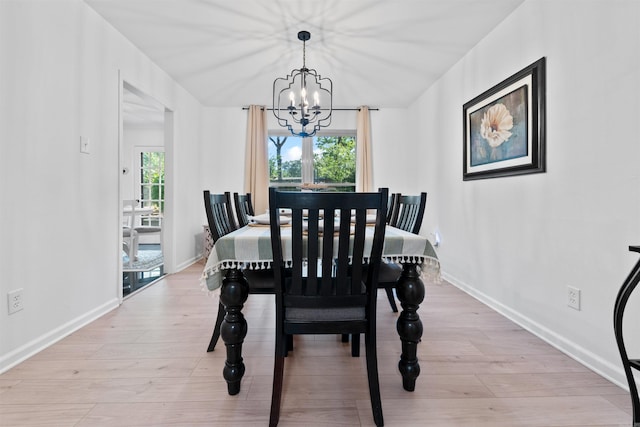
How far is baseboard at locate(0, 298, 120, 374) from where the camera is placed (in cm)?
159

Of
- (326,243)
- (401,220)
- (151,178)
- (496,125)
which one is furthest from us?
(151,178)

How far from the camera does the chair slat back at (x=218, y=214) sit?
1.67m

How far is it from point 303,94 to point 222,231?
1.50 metres

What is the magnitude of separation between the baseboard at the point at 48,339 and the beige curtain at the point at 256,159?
2452mm

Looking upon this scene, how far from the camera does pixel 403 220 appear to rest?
7.19 ft

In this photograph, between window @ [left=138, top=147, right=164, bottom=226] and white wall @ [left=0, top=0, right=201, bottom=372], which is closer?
white wall @ [left=0, top=0, right=201, bottom=372]

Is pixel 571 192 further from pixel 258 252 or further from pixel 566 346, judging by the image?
pixel 258 252

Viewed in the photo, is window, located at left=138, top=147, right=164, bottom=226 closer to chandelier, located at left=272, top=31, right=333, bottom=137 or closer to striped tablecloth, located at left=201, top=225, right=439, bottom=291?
chandelier, located at left=272, top=31, right=333, bottom=137

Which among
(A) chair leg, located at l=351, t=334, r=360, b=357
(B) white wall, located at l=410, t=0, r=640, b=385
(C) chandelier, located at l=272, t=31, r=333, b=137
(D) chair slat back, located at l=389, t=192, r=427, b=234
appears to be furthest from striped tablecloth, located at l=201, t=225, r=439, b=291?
(C) chandelier, located at l=272, t=31, r=333, b=137

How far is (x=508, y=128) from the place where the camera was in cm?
229

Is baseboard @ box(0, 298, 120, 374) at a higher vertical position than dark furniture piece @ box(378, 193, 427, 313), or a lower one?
lower

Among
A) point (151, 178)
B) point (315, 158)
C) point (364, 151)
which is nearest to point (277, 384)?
point (364, 151)

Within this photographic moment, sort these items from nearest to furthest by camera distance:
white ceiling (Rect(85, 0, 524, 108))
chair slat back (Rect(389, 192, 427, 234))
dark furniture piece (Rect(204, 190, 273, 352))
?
dark furniture piece (Rect(204, 190, 273, 352)) → chair slat back (Rect(389, 192, 427, 234)) → white ceiling (Rect(85, 0, 524, 108))

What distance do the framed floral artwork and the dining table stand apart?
1.29 meters
